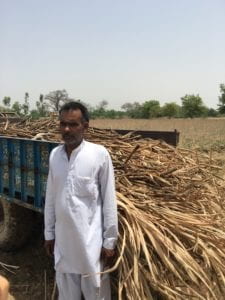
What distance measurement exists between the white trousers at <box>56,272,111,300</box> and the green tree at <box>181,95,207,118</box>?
284 feet

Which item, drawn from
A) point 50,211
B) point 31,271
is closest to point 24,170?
point 31,271

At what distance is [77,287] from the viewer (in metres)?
2.48

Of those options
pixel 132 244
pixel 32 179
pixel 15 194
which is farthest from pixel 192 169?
pixel 15 194

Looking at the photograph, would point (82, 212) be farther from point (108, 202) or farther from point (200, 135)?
point (200, 135)

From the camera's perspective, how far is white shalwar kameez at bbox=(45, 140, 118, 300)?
2.36 m

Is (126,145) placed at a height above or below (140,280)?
above

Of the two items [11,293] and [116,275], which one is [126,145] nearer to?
[116,275]

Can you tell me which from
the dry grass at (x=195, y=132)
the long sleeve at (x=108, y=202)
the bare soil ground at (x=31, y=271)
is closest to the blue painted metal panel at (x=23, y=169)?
the bare soil ground at (x=31, y=271)

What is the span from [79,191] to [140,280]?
26.7 inches

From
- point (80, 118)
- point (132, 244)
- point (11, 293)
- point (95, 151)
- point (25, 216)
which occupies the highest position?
point (80, 118)

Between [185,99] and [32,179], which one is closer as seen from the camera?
[32,179]

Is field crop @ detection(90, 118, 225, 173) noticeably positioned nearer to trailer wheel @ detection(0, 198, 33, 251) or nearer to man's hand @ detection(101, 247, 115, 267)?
trailer wheel @ detection(0, 198, 33, 251)

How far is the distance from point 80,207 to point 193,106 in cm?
8808

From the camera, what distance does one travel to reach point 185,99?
89.6m
